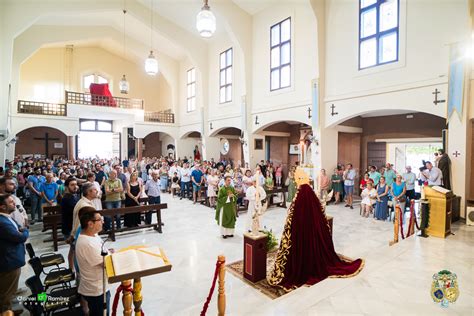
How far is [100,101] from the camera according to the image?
663 inches

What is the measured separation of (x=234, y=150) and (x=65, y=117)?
9784 millimetres

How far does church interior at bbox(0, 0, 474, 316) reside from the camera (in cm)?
338

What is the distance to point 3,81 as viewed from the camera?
33.2 feet

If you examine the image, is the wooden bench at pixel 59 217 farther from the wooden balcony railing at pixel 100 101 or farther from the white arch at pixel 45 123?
the wooden balcony railing at pixel 100 101

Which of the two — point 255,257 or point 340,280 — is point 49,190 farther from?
point 340,280

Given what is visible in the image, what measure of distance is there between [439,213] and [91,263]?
21.4 feet

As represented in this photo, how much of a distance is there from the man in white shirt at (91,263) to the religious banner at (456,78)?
8.32 metres

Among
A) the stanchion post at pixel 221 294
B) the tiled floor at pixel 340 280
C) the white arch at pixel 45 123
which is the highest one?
the white arch at pixel 45 123

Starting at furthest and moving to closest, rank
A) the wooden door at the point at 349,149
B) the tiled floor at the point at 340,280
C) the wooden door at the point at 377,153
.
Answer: the wooden door at the point at 349,149 → the wooden door at the point at 377,153 → the tiled floor at the point at 340,280

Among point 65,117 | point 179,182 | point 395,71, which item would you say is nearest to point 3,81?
point 65,117

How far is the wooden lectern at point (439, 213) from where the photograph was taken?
5.78m

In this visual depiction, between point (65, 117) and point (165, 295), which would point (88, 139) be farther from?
point (165, 295)

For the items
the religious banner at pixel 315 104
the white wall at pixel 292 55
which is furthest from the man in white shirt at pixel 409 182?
the white wall at pixel 292 55

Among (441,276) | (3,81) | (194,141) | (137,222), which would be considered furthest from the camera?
(194,141)
